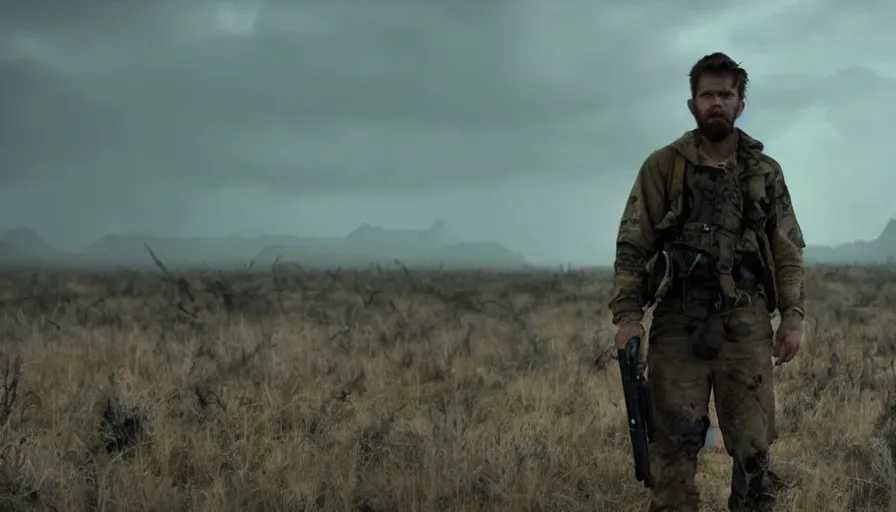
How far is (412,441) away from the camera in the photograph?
4801mm

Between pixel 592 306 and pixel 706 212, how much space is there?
38.8ft

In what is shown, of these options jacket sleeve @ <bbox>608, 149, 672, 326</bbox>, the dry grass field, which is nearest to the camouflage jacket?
jacket sleeve @ <bbox>608, 149, 672, 326</bbox>

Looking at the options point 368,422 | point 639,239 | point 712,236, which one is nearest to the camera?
point 712,236

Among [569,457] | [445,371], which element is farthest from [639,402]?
[445,371]

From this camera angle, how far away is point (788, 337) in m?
3.43

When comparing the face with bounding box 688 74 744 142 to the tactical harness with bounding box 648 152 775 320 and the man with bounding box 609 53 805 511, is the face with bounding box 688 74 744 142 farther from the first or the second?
the tactical harness with bounding box 648 152 775 320

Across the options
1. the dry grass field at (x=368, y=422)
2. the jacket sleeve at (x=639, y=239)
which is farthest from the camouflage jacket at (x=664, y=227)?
the dry grass field at (x=368, y=422)

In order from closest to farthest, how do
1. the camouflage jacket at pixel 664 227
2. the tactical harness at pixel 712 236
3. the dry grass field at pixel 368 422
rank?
the tactical harness at pixel 712 236
the camouflage jacket at pixel 664 227
the dry grass field at pixel 368 422

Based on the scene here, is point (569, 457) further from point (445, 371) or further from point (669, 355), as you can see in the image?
point (445, 371)

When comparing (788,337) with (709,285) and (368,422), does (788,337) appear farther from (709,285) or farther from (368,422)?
(368,422)

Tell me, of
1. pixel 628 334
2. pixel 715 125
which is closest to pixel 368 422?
pixel 628 334

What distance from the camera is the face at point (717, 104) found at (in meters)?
3.32

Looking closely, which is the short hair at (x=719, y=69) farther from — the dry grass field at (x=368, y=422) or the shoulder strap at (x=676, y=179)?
A: the dry grass field at (x=368, y=422)

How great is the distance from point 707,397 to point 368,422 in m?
2.59
